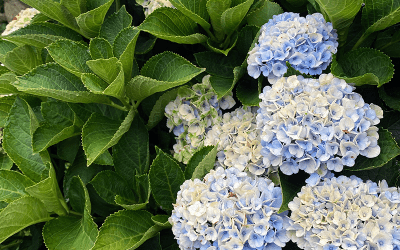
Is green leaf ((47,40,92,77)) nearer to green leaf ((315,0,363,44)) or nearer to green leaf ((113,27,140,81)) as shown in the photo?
green leaf ((113,27,140,81))

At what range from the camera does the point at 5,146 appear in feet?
4.11

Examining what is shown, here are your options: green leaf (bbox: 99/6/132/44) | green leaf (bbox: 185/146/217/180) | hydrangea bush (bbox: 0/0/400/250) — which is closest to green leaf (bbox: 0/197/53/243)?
hydrangea bush (bbox: 0/0/400/250)

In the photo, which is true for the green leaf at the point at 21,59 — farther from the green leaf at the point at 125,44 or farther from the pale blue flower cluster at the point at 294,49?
the pale blue flower cluster at the point at 294,49

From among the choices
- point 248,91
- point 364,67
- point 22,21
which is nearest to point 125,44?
point 248,91

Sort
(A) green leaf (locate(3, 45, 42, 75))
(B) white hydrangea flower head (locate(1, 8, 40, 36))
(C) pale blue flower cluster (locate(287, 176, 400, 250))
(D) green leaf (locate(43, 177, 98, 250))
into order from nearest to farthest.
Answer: (C) pale blue flower cluster (locate(287, 176, 400, 250))
(D) green leaf (locate(43, 177, 98, 250))
(A) green leaf (locate(3, 45, 42, 75))
(B) white hydrangea flower head (locate(1, 8, 40, 36))

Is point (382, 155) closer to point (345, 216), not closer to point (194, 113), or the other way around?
point (345, 216)

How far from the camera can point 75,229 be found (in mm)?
1182

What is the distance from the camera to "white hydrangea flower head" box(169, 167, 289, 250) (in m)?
0.90

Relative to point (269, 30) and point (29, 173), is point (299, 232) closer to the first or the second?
point (269, 30)

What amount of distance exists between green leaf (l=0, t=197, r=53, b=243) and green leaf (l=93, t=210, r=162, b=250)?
0.94 feet

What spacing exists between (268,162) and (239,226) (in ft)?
0.61

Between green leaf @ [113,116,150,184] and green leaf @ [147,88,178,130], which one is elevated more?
green leaf @ [147,88,178,130]

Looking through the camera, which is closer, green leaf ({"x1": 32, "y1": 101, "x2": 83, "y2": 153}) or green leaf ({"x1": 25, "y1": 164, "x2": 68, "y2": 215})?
green leaf ({"x1": 25, "y1": 164, "x2": 68, "y2": 215})

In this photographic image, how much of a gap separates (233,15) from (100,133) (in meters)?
0.57
